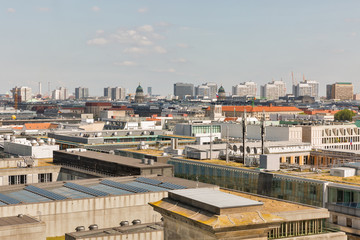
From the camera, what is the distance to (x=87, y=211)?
6197 cm

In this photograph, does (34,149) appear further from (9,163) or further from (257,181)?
(257,181)

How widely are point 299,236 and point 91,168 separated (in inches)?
1861

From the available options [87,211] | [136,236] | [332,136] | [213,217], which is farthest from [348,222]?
[332,136]

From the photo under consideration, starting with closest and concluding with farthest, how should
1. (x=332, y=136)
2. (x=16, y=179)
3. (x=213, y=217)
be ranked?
(x=213, y=217), (x=16, y=179), (x=332, y=136)

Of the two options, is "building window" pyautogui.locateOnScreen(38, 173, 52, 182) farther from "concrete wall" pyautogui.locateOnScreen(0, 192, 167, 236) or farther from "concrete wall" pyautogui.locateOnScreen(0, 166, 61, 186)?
"concrete wall" pyautogui.locateOnScreen(0, 192, 167, 236)

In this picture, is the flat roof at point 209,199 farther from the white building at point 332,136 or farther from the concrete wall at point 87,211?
the white building at point 332,136

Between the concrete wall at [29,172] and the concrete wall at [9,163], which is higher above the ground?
the concrete wall at [9,163]

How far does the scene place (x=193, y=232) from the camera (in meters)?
30.3

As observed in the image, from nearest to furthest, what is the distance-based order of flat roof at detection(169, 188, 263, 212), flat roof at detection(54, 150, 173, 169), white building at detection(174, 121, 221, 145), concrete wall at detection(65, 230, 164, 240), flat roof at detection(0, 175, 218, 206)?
flat roof at detection(169, 188, 263, 212), concrete wall at detection(65, 230, 164, 240), flat roof at detection(0, 175, 218, 206), flat roof at detection(54, 150, 173, 169), white building at detection(174, 121, 221, 145)

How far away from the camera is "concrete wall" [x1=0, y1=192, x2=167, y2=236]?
59.0 m

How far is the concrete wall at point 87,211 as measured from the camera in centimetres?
5900

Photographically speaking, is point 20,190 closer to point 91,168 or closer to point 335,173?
point 91,168

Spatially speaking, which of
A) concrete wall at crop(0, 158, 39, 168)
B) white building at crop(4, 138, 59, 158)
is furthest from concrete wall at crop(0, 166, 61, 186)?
white building at crop(4, 138, 59, 158)

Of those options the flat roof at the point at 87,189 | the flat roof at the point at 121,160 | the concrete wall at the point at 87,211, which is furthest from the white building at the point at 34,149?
the concrete wall at the point at 87,211
